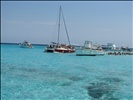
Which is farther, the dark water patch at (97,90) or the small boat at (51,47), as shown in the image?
the small boat at (51,47)

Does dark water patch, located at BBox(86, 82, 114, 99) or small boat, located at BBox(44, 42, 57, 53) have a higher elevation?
small boat, located at BBox(44, 42, 57, 53)

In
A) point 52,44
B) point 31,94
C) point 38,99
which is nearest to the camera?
point 38,99

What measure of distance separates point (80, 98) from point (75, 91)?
147 centimetres

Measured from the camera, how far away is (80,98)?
12.7 meters

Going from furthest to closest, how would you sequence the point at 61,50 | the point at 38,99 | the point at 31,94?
1. the point at 61,50
2. the point at 31,94
3. the point at 38,99

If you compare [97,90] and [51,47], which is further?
[51,47]

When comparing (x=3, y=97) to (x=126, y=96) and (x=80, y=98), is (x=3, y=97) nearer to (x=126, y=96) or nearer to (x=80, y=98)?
(x=80, y=98)

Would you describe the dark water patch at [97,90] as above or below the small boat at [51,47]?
below

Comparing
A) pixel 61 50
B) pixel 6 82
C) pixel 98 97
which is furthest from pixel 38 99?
pixel 61 50

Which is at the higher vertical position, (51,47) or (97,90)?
(51,47)

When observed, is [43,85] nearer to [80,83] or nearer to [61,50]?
[80,83]

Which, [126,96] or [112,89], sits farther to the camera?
[112,89]

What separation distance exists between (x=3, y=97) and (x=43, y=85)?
141 inches

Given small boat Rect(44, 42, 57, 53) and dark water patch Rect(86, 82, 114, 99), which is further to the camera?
small boat Rect(44, 42, 57, 53)
